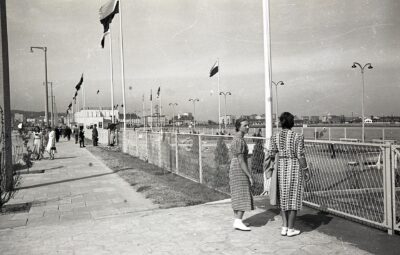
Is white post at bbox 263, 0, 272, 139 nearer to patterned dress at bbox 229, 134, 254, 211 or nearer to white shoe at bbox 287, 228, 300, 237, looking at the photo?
patterned dress at bbox 229, 134, 254, 211

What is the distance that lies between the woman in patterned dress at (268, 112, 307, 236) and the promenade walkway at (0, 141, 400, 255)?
0.43 m

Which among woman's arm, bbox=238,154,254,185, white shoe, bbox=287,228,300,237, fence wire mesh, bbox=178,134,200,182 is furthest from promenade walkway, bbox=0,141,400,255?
fence wire mesh, bbox=178,134,200,182

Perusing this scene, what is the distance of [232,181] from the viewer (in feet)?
18.9

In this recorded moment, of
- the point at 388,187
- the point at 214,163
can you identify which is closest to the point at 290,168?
the point at 388,187

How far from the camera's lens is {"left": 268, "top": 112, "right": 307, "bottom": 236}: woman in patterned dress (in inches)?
209

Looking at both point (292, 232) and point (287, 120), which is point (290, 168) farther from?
point (292, 232)

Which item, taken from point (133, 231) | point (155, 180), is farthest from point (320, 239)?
point (155, 180)

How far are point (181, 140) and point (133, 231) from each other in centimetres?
682

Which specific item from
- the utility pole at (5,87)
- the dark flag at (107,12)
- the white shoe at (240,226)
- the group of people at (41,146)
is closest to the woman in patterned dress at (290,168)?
the white shoe at (240,226)

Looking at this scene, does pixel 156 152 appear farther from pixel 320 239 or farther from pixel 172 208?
pixel 320 239

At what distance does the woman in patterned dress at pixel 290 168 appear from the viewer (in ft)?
17.4

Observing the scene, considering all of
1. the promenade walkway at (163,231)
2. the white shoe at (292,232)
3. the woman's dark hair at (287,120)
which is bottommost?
the promenade walkway at (163,231)

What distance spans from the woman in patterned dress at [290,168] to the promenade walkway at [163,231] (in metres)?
0.43

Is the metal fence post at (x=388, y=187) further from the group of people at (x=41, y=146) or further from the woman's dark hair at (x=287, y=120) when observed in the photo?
the group of people at (x=41, y=146)
